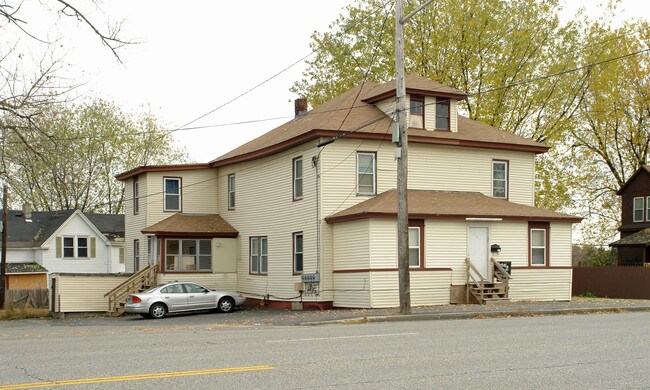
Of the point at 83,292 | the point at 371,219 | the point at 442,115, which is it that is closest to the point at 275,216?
the point at 371,219

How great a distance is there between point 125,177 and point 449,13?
63.9ft

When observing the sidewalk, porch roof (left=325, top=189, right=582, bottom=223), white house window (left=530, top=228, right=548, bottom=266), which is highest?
porch roof (left=325, top=189, right=582, bottom=223)

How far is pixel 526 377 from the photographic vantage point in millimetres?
10086

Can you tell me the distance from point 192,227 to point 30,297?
37.3ft

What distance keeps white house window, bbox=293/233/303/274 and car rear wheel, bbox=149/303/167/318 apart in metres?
5.31

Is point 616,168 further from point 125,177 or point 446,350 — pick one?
point 446,350

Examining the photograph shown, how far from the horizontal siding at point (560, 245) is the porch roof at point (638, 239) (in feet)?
59.0

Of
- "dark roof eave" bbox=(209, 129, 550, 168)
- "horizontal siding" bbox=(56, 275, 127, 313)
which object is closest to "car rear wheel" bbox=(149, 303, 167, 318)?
"horizontal siding" bbox=(56, 275, 127, 313)

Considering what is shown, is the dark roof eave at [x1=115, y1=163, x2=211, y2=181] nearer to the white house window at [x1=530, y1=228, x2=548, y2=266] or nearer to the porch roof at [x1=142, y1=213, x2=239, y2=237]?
the porch roof at [x1=142, y1=213, x2=239, y2=237]

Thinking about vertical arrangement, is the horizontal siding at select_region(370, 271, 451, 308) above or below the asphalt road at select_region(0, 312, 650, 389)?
below

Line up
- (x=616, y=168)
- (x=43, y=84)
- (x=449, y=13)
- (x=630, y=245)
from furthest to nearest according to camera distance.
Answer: (x=616, y=168) < (x=630, y=245) < (x=449, y=13) < (x=43, y=84)

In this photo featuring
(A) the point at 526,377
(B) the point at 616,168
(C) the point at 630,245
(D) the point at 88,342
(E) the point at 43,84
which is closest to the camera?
(A) the point at 526,377

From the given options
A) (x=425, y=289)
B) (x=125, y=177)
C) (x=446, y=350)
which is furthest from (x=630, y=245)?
(x=446, y=350)

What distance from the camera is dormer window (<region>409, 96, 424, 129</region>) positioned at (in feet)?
101
